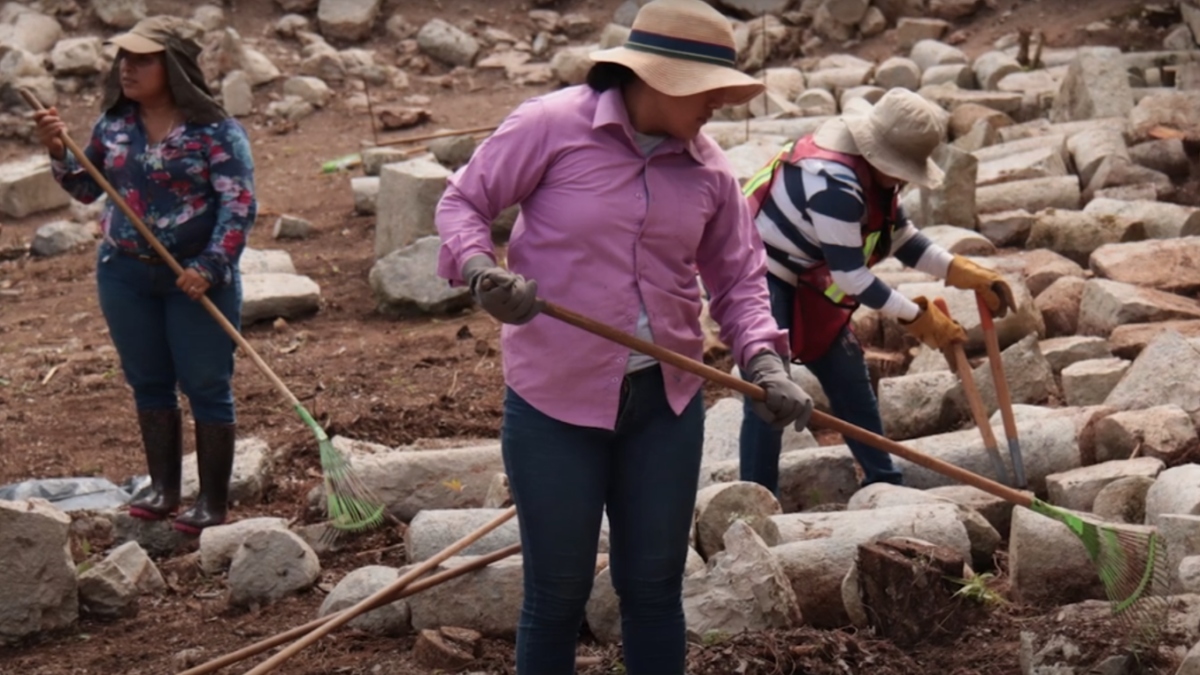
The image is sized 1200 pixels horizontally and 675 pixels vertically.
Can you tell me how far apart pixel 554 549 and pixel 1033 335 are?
4.04m

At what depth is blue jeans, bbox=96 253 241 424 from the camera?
18.9 feet

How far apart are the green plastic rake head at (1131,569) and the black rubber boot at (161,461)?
3.15 metres

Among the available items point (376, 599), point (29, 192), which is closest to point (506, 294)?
point (376, 599)

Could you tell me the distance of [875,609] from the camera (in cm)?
459

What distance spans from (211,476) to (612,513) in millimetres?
2772

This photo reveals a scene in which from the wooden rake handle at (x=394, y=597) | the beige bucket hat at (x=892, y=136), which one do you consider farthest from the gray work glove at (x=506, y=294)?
the beige bucket hat at (x=892, y=136)

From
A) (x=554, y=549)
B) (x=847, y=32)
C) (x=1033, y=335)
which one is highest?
(x=554, y=549)

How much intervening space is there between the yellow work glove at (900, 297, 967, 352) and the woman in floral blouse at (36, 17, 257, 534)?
2328mm

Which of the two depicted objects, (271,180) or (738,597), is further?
(271,180)

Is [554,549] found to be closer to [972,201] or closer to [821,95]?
[972,201]

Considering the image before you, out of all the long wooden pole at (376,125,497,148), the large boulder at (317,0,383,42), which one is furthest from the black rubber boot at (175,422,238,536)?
the large boulder at (317,0,383,42)

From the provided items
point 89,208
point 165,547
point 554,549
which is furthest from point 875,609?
point 89,208

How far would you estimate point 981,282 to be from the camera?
579 centimetres

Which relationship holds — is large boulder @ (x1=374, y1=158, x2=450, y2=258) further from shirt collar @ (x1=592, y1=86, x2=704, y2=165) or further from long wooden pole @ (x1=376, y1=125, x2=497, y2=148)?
shirt collar @ (x1=592, y1=86, x2=704, y2=165)
